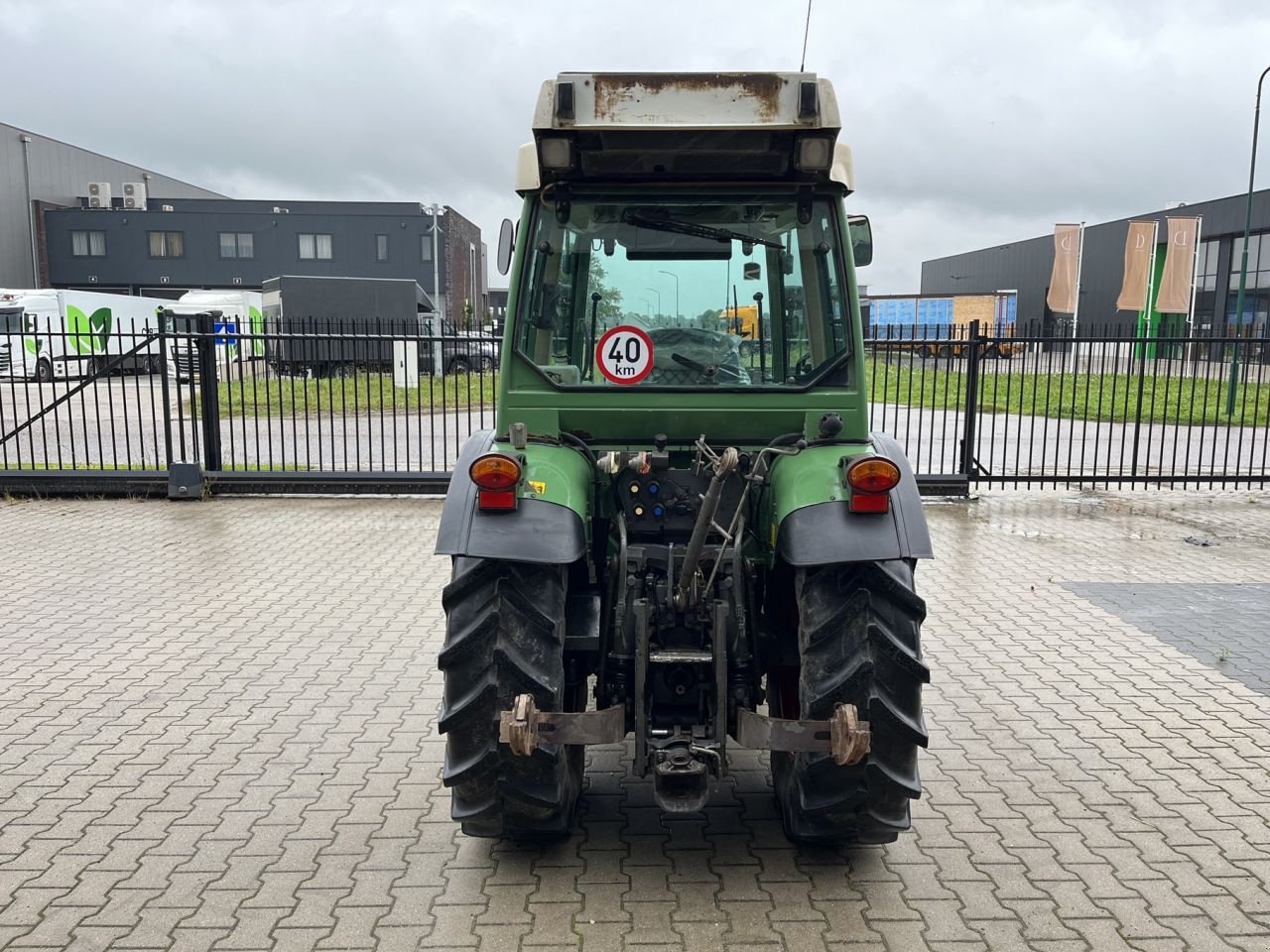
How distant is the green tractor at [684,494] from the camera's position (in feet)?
11.6

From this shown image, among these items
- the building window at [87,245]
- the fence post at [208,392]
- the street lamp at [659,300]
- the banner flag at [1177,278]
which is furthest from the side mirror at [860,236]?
the building window at [87,245]

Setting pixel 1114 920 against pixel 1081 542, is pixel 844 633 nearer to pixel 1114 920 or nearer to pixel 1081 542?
pixel 1114 920

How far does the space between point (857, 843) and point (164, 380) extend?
10.0 meters

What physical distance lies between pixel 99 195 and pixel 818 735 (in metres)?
66.1

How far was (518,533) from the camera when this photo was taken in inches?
141

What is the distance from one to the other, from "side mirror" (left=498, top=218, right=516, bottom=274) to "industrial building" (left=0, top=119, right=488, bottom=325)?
168 ft

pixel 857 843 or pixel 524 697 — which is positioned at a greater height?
pixel 524 697

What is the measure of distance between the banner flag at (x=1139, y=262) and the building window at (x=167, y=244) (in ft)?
150

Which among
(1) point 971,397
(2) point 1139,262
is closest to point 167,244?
(2) point 1139,262

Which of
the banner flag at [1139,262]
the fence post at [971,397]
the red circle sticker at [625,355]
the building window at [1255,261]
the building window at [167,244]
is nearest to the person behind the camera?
the red circle sticker at [625,355]

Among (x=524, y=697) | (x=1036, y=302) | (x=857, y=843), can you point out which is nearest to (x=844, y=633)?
(x=857, y=843)

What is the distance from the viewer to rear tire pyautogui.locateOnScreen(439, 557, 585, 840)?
354 centimetres

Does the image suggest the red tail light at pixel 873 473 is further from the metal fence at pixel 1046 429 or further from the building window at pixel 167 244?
the building window at pixel 167 244

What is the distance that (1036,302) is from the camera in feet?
200
